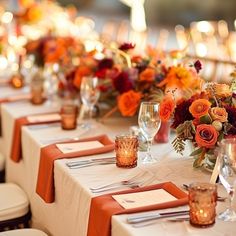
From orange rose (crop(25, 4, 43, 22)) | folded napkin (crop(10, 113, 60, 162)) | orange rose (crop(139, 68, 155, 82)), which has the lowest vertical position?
folded napkin (crop(10, 113, 60, 162))

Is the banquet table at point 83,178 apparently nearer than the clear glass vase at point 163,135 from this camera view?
Yes

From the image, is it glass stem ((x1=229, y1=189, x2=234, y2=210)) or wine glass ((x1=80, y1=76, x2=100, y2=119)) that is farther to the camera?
wine glass ((x1=80, y1=76, x2=100, y2=119))

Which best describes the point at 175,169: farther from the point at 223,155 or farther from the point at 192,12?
the point at 192,12

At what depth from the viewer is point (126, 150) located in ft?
6.42

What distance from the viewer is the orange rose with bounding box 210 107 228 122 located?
1792 millimetres

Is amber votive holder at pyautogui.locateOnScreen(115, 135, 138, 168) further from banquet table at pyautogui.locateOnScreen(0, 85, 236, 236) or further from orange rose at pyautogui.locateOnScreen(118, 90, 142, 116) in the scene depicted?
orange rose at pyautogui.locateOnScreen(118, 90, 142, 116)

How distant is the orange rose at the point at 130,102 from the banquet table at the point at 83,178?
0.37ft

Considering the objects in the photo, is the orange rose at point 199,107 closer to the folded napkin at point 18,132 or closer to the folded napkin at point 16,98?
the folded napkin at point 18,132

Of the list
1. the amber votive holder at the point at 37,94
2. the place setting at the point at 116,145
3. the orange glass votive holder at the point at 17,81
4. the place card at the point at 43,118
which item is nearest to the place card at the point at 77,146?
the place setting at the point at 116,145

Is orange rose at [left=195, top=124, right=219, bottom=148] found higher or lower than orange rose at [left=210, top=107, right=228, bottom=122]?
lower

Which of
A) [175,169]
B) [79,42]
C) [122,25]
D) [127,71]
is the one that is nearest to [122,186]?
[175,169]

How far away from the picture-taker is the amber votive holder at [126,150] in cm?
196

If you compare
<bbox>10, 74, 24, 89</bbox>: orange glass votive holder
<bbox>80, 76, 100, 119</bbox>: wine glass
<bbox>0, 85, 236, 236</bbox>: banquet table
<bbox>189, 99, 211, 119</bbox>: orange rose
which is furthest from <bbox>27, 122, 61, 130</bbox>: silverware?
<bbox>10, 74, 24, 89</bbox>: orange glass votive holder

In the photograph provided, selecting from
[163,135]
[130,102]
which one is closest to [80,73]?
[130,102]
